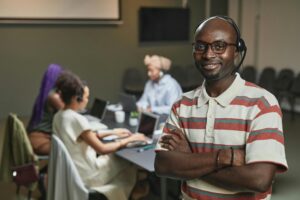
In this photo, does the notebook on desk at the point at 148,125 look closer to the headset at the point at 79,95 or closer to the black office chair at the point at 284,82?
the headset at the point at 79,95

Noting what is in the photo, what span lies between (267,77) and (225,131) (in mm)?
6426

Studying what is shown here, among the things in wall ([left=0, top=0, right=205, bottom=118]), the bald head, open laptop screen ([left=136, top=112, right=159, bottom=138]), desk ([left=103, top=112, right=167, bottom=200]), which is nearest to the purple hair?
open laptop screen ([left=136, top=112, right=159, bottom=138])

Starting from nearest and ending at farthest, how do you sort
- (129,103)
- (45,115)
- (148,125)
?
(148,125)
(45,115)
(129,103)

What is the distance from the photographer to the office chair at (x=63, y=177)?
97.7 inches

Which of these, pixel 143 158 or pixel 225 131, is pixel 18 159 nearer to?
pixel 143 158

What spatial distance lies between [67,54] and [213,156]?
20.7 ft

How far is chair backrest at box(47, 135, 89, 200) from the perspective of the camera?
248 centimetres

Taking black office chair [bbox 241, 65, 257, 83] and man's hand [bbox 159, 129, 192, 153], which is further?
black office chair [bbox 241, 65, 257, 83]

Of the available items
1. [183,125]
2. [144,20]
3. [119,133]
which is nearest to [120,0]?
[144,20]

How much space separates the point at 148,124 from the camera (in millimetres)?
3100

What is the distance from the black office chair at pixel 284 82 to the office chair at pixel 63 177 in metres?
4.88

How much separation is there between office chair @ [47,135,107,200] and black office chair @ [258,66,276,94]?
5.21m

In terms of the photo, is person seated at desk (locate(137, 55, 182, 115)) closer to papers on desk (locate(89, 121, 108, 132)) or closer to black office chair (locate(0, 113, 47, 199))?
papers on desk (locate(89, 121, 108, 132))

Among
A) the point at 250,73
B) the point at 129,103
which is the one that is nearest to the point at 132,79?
the point at 250,73
